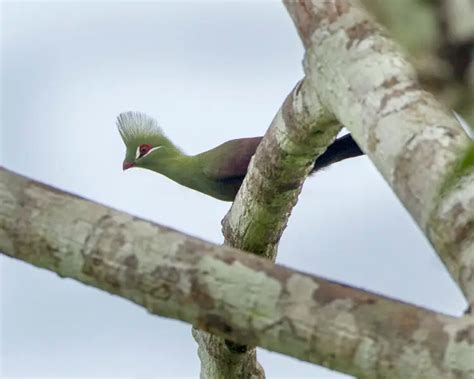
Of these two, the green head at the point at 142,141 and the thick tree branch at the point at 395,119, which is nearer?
the thick tree branch at the point at 395,119

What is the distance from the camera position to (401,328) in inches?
88.4

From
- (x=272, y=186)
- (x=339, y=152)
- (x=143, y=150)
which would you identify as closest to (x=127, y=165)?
(x=143, y=150)

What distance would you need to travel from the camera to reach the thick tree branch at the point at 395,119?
2297mm

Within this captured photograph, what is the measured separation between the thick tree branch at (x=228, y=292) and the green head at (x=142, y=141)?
302 cm

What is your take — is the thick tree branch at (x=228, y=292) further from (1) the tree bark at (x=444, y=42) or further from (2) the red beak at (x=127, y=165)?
(2) the red beak at (x=127, y=165)

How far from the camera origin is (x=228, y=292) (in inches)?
92.0

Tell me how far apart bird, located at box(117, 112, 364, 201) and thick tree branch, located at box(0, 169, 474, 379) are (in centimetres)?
281

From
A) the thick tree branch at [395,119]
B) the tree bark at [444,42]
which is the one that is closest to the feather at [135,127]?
the thick tree branch at [395,119]

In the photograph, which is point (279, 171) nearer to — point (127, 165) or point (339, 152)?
point (339, 152)

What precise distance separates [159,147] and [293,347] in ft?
11.7

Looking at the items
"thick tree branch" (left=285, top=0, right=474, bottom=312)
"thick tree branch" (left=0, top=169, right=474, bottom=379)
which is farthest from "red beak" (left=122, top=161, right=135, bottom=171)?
"thick tree branch" (left=0, top=169, right=474, bottom=379)

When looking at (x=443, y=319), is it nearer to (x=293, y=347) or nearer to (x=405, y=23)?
(x=293, y=347)

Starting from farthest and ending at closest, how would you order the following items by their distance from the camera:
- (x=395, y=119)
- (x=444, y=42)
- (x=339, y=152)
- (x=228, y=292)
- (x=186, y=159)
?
1. (x=186, y=159)
2. (x=339, y=152)
3. (x=395, y=119)
4. (x=228, y=292)
5. (x=444, y=42)

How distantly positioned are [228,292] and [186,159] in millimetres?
3588
